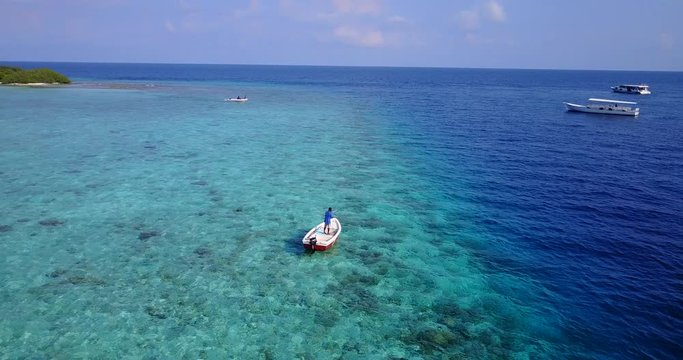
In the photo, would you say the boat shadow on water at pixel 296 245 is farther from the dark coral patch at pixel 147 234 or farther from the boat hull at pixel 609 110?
the boat hull at pixel 609 110

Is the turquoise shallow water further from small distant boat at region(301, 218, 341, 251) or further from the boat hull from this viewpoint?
the boat hull

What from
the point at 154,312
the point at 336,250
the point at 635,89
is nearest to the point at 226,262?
the point at 154,312

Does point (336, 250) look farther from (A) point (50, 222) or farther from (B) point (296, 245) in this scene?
(A) point (50, 222)

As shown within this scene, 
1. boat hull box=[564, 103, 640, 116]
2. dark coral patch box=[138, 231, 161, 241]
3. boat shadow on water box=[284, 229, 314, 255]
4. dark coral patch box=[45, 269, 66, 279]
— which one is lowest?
dark coral patch box=[45, 269, 66, 279]

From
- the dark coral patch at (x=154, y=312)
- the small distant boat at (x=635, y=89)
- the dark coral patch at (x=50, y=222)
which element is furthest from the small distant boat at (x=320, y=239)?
the small distant boat at (x=635, y=89)

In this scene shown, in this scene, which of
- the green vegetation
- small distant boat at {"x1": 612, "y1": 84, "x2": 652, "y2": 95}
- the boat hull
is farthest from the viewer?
small distant boat at {"x1": 612, "y1": 84, "x2": 652, "y2": 95}

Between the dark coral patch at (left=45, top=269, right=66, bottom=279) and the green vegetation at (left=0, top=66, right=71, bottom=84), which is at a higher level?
the green vegetation at (left=0, top=66, right=71, bottom=84)

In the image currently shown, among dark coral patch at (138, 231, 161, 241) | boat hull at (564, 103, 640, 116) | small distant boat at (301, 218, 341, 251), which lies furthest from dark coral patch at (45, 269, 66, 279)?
boat hull at (564, 103, 640, 116)
